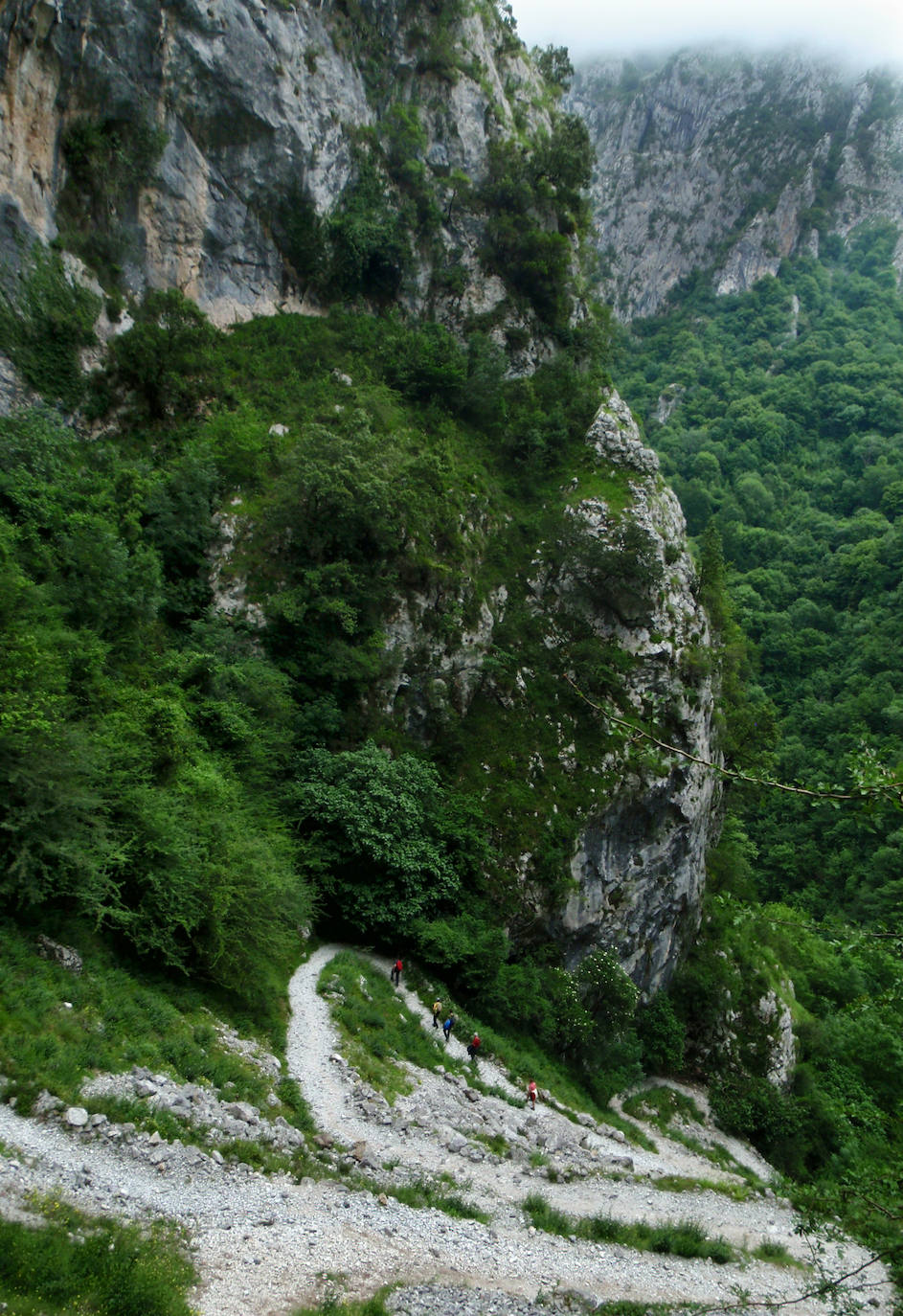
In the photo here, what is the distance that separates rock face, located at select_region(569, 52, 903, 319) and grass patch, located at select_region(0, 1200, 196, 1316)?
124 m

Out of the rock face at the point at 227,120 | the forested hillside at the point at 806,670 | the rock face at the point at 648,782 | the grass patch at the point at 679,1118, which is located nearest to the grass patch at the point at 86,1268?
the forested hillside at the point at 806,670

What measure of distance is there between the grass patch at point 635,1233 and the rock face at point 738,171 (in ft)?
393

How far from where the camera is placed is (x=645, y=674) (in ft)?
105

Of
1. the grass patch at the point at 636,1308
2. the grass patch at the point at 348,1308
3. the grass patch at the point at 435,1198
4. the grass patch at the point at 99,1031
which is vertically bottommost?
the grass patch at the point at 435,1198

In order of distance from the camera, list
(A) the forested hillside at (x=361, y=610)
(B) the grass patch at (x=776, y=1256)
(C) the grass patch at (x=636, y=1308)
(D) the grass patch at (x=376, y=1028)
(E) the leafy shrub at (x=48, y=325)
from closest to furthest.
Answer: (C) the grass patch at (x=636, y=1308)
(A) the forested hillside at (x=361, y=610)
(B) the grass patch at (x=776, y=1256)
(D) the grass patch at (x=376, y=1028)
(E) the leafy shrub at (x=48, y=325)

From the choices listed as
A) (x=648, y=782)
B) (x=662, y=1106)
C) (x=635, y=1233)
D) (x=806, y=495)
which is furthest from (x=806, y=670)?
(x=635, y=1233)

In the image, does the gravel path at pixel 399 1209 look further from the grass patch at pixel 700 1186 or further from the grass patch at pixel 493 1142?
the grass patch at pixel 700 1186

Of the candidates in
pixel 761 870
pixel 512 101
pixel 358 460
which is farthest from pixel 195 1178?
pixel 512 101

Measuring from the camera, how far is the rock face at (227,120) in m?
25.6

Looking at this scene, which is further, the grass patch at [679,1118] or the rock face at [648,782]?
the rock face at [648,782]

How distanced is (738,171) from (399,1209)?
148m

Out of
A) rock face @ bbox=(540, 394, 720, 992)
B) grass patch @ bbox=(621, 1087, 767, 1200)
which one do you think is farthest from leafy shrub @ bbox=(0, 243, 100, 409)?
grass patch @ bbox=(621, 1087, 767, 1200)

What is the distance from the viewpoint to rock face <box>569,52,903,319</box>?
117 meters

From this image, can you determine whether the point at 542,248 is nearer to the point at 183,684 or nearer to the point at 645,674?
the point at 645,674
